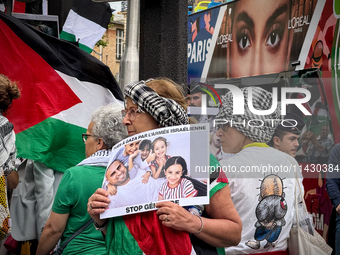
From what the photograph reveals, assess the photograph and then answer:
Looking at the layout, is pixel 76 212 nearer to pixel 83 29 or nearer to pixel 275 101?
pixel 275 101

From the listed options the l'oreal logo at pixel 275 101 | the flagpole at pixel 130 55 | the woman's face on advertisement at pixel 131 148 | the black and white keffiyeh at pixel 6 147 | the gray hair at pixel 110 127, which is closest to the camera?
the woman's face on advertisement at pixel 131 148

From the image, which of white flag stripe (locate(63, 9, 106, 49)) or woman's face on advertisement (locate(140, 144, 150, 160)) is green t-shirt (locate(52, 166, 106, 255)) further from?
white flag stripe (locate(63, 9, 106, 49))

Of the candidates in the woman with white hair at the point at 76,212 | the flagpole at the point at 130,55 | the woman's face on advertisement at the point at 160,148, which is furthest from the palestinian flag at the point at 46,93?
the woman's face on advertisement at the point at 160,148

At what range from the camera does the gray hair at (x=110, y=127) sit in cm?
285

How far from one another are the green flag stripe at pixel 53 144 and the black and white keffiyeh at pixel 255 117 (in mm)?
2243

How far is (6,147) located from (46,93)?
130cm

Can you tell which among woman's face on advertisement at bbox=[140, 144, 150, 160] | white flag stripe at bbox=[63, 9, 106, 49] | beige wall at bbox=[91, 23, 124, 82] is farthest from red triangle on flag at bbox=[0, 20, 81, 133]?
beige wall at bbox=[91, 23, 124, 82]

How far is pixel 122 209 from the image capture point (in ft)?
5.72

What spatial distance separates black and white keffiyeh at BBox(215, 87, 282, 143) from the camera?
8.30 feet

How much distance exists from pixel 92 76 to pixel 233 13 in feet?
6.56

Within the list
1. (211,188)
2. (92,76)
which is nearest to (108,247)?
(211,188)

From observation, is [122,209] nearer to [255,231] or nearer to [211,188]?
[211,188]

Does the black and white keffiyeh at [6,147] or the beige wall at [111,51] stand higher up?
the beige wall at [111,51]

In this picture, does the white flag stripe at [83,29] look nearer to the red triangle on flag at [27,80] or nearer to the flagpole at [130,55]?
the flagpole at [130,55]
